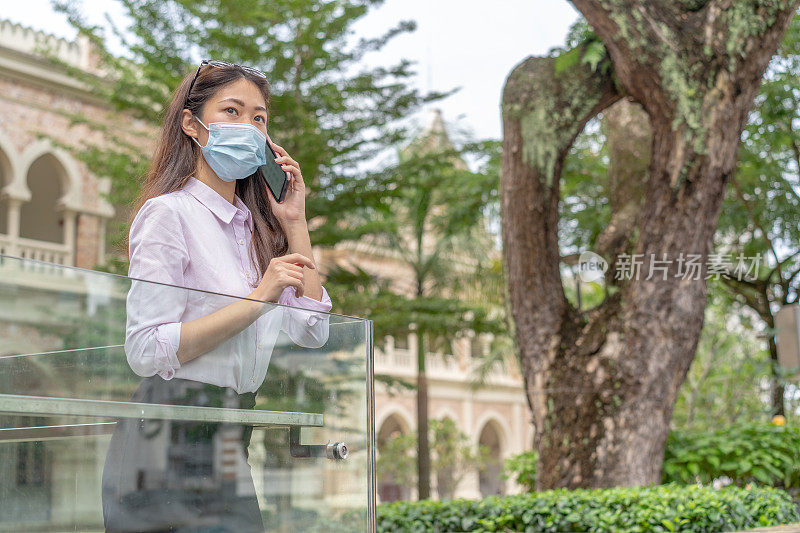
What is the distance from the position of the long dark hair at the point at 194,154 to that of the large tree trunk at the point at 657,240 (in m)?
3.86

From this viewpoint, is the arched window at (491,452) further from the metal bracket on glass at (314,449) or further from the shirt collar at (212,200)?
the shirt collar at (212,200)

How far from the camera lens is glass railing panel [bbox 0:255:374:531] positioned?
135 cm

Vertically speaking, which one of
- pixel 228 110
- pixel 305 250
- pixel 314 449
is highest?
pixel 228 110

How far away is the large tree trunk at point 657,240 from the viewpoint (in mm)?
5152

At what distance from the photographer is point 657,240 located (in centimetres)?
531

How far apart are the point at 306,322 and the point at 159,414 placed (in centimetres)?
36

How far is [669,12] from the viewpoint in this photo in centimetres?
530

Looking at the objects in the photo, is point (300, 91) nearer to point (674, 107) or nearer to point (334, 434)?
point (674, 107)

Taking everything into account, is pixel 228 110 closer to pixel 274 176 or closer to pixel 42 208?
pixel 274 176

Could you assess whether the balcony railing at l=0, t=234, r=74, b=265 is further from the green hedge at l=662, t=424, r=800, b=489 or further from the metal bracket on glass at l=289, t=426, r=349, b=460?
the metal bracket on glass at l=289, t=426, r=349, b=460

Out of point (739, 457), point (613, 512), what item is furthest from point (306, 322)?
point (739, 457)

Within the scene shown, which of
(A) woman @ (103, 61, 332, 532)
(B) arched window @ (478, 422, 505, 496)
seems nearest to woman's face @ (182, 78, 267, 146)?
(A) woman @ (103, 61, 332, 532)

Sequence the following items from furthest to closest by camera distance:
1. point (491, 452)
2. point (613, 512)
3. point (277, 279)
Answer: point (491, 452), point (613, 512), point (277, 279)

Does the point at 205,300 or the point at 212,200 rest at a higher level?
the point at 212,200
